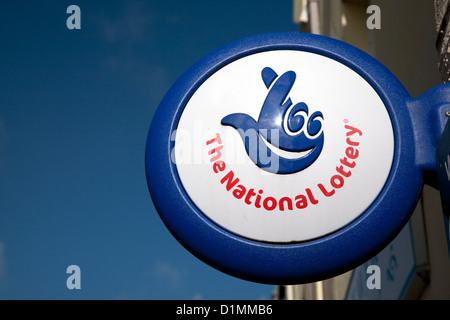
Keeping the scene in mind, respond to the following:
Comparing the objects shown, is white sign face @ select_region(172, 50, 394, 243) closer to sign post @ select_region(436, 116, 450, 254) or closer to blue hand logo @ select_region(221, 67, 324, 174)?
blue hand logo @ select_region(221, 67, 324, 174)

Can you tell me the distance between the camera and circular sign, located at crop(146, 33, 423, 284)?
1.63 meters

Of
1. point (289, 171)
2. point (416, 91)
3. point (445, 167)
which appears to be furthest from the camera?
point (416, 91)

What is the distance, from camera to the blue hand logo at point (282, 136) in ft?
5.46

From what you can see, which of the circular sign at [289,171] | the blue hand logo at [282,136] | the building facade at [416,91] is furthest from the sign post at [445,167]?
the building facade at [416,91]

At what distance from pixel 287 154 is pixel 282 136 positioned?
0.05 m

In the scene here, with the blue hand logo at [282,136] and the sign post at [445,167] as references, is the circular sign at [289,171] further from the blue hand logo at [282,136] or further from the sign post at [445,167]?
the sign post at [445,167]

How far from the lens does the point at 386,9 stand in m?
4.20

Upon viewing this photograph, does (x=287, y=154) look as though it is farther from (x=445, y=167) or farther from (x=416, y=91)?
(x=416, y=91)

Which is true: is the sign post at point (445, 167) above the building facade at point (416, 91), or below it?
below

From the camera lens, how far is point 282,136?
5.51 ft

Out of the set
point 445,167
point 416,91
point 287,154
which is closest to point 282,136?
point 287,154

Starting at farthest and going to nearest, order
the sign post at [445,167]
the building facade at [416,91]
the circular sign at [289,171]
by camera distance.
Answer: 1. the building facade at [416,91]
2. the circular sign at [289,171]
3. the sign post at [445,167]
